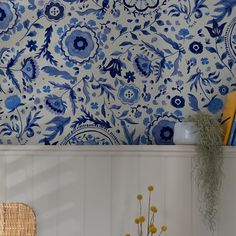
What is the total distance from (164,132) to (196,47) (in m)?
0.41

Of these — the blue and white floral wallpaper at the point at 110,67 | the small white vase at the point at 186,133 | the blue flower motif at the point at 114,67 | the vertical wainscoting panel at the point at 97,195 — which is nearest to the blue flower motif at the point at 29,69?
the blue and white floral wallpaper at the point at 110,67

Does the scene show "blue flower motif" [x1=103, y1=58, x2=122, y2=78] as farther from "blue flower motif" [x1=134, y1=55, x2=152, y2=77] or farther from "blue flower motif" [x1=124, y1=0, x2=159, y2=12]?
"blue flower motif" [x1=124, y1=0, x2=159, y2=12]

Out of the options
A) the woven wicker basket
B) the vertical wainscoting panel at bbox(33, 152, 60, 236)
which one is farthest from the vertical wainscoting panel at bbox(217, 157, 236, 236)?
the woven wicker basket

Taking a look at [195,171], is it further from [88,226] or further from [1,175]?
[1,175]

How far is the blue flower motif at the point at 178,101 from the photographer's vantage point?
2.24 meters

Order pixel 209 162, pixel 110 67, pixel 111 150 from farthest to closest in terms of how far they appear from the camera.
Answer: pixel 110 67 → pixel 111 150 → pixel 209 162

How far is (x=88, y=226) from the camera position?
7.16ft

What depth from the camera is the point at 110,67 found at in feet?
7.47

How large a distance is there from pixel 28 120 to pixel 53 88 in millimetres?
185

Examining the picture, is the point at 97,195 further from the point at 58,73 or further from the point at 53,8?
the point at 53,8

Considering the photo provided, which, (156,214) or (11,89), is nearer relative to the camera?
(156,214)

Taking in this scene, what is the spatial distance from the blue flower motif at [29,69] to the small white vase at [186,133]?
2.29 ft

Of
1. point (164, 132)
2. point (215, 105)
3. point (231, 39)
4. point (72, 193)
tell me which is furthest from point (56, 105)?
point (231, 39)

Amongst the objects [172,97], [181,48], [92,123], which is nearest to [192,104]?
[172,97]
